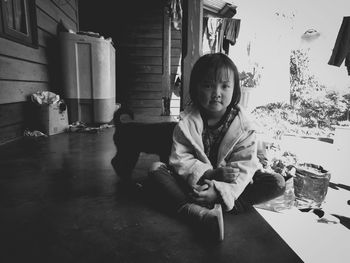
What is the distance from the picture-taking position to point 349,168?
4.07m

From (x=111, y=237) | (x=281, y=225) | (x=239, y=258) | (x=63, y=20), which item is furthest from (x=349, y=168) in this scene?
(x=63, y=20)

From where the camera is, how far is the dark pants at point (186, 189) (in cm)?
113

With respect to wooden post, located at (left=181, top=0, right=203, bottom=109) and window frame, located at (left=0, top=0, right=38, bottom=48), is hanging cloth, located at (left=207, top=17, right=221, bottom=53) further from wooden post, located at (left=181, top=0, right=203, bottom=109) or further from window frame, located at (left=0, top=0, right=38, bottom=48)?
wooden post, located at (left=181, top=0, right=203, bottom=109)

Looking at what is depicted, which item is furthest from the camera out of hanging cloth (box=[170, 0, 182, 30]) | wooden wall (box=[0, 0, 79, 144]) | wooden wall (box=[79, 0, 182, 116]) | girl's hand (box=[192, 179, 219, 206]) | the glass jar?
wooden wall (box=[79, 0, 182, 116])

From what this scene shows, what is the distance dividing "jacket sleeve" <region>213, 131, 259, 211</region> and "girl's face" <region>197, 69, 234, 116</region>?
230 mm

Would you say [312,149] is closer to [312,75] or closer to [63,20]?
[312,75]

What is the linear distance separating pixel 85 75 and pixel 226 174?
3.38 meters

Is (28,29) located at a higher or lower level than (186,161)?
higher

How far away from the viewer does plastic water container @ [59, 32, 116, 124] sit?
3592mm

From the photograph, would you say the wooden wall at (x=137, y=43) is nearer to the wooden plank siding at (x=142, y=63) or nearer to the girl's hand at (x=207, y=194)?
the wooden plank siding at (x=142, y=63)

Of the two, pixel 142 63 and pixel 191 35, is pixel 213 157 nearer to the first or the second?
pixel 191 35

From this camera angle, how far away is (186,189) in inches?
46.7

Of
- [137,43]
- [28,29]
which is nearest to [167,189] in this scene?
[28,29]

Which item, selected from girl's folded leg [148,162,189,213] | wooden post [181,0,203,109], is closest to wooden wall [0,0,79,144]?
wooden post [181,0,203,109]
